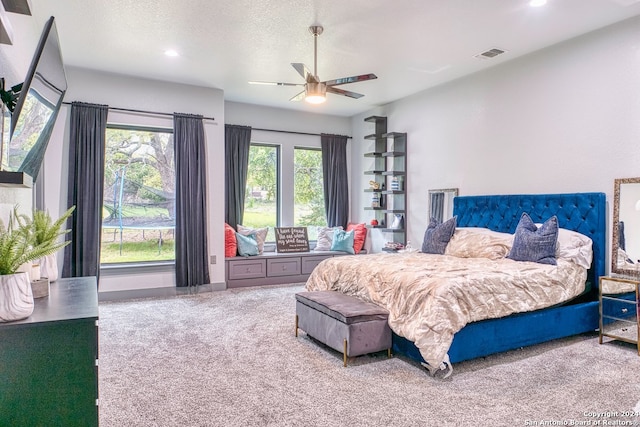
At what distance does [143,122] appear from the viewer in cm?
547

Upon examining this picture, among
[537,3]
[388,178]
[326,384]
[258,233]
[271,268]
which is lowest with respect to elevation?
[326,384]

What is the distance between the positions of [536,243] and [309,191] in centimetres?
429

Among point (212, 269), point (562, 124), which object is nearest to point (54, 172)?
point (212, 269)

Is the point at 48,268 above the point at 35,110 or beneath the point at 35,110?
beneath

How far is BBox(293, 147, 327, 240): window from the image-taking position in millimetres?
7262

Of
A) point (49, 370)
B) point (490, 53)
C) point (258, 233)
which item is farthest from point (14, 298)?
point (258, 233)

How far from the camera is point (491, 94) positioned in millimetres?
4930

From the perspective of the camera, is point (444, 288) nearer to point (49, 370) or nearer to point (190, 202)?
point (49, 370)

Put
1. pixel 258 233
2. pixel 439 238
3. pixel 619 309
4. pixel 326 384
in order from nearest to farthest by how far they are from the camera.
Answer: pixel 326 384, pixel 619 309, pixel 439 238, pixel 258 233

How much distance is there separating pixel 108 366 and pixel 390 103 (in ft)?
17.9

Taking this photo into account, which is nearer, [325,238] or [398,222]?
[398,222]

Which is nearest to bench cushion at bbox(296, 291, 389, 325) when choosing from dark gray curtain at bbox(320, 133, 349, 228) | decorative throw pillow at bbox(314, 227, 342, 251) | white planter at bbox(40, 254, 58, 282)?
white planter at bbox(40, 254, 58, 282)

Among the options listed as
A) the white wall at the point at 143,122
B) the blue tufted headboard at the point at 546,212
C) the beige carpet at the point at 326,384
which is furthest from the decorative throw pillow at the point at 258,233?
the blue tufted headboard at the point at 546,212

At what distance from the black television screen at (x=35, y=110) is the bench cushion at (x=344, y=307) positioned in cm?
224
